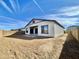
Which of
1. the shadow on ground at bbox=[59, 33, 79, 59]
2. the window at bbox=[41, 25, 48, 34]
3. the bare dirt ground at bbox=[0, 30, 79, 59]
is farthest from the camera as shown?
the window at bbox=[41, 25, 48, 34]

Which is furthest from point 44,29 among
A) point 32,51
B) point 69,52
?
point 32,51

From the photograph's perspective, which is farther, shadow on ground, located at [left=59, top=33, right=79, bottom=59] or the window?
the window

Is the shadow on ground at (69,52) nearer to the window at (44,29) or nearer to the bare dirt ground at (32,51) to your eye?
the bare dirt ground at (32,51)

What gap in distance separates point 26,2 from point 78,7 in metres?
3.87

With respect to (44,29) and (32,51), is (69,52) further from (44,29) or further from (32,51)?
(44,29)

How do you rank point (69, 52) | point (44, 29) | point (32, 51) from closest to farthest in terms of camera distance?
point (32, 51) → point (69, 52) → point (44, 29)

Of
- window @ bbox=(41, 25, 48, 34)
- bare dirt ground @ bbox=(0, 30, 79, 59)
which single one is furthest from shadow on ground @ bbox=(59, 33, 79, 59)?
window @ bbox=(41, 25, 48, 34)

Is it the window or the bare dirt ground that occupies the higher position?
the window

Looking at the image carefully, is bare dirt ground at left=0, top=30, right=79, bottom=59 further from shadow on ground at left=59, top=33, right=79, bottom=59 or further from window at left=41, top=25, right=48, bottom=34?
window at left=41, top=25, right=48, bottom=34

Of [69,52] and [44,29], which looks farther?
[44,29]

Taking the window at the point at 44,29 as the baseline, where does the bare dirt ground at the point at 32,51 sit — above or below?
below

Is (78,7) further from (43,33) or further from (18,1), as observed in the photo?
(43,33)

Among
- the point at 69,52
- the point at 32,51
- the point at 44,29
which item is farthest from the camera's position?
the point at 44,29

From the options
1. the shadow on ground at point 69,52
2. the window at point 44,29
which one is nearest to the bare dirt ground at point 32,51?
the shadow on ground at point 69,52
